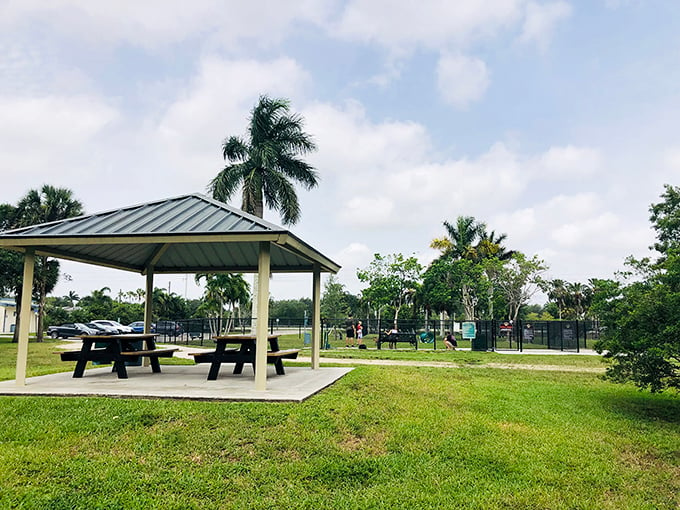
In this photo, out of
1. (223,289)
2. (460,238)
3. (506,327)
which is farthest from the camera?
(460,238)

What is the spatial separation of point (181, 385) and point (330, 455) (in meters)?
3.81

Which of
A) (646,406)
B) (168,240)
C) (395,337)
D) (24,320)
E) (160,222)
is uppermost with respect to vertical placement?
(160,222)

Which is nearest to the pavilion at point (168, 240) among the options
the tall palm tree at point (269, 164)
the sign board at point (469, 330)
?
the tall palm tree at point (269, 164)

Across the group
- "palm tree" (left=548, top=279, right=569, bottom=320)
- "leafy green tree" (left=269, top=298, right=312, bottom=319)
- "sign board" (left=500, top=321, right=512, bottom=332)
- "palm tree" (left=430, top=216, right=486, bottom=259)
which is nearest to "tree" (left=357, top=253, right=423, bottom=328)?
"palm tree" (left=430, top=216, right=486, bottom=259)

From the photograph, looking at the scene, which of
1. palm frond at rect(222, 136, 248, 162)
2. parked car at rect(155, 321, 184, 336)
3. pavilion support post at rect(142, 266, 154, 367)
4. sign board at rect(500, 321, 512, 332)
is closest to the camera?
pavilion support post at rect(142, 266, 154, 367)

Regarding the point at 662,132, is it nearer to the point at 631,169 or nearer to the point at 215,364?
the point at 631,169

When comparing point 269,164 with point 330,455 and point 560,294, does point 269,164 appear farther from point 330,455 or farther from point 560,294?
point 560,294

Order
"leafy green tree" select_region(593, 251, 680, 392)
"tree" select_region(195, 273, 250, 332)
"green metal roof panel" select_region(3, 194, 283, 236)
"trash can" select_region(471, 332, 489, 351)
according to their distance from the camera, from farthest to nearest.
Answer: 1. "tree" select_region(195, 273, 250, 332)
2. "trash can" select_region(471, 332, 489, 351)
3. "green metal roof panel" select_region(3, 194, 283, 236)
4. "leafy green tree" select_region(593, 251, 680, 392)

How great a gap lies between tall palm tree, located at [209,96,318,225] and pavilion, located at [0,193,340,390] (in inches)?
456

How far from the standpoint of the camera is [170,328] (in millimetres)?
30531

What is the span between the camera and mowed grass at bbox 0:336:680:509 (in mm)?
4605

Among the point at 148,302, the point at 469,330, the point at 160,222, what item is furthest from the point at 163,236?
the point at 469,330

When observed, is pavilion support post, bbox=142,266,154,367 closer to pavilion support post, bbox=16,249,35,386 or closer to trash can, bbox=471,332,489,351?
pavilion support post, bbox=16,249,35,386

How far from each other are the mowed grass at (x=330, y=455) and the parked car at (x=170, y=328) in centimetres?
2223
